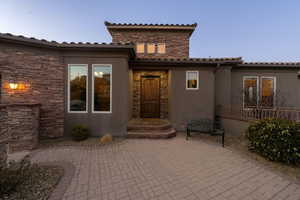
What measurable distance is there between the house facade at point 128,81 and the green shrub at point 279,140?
2.76 meters

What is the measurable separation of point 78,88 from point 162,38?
6714 millimetres

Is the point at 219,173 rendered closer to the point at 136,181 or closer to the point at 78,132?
the point at 136,181

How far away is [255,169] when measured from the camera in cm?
348

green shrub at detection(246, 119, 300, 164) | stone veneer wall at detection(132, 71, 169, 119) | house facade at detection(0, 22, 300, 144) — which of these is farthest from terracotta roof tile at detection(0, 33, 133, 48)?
green shrub at detection(246, 119, 300, 164)

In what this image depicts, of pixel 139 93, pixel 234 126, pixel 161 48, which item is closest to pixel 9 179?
pixel 139 93

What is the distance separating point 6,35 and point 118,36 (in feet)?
19.9

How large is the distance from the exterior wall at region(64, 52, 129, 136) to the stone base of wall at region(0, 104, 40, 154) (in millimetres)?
1291

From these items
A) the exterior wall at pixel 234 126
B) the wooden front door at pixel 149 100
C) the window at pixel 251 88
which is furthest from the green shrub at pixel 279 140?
the wooden front door at pixel 149 100

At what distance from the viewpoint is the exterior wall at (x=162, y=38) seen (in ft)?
31.7

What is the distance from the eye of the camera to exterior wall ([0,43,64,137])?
16.7 feet

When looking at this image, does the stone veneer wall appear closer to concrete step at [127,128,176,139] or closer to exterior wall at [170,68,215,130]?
exterior wall at [170,68,215,130]

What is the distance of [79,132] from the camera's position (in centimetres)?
539

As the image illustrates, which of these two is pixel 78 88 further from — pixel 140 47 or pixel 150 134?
pixel 140 47

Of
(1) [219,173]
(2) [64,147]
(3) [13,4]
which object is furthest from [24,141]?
(3) [13,4]
